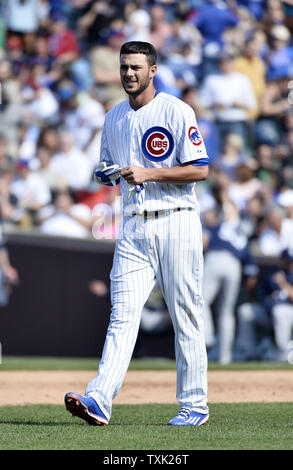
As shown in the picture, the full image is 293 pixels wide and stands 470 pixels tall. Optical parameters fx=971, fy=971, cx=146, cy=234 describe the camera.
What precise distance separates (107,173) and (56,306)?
22.6 feet

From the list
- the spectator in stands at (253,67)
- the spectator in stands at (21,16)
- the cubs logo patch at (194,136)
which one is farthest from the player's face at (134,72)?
the spectator in stands at (21,16)

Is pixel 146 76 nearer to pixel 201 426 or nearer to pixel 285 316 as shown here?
pixel 201 426

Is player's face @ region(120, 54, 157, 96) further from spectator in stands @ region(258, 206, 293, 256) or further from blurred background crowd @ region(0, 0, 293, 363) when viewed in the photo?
spectator in stands @ region(258, 206, 293, 256)

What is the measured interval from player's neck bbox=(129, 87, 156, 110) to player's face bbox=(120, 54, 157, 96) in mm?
48

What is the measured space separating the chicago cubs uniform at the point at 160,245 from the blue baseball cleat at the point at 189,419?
0.04 metres

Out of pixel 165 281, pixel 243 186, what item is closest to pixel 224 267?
pixel 243 186

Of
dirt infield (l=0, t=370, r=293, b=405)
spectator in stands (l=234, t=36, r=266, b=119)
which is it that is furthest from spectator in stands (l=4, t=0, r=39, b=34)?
dirt infield (l=0, t=370, r=293, b=405)

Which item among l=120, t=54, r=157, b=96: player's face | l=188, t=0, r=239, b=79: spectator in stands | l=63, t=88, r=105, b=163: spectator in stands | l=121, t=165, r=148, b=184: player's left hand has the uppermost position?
l=188, t=0, r=239, b=79: spectator in stands

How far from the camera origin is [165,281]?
5555 millimetres

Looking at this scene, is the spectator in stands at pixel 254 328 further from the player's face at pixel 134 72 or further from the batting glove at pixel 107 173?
the player's face at pixel 134 72

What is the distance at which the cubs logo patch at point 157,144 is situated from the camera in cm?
545

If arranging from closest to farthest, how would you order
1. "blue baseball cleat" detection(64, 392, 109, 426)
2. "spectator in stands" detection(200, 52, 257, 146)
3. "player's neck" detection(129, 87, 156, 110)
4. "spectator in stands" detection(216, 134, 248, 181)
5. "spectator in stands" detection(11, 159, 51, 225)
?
"blue baseball cleat" detection(64, 392, 109, 426) → "player's neck" detection(129, 87, 156, 110) → "spectator in stands" detection(11, 159, 51, 225) → "spectator in stands" detection(216, 134, 248, 181) → "spectator in stands" detection(200, 52, 257, 146)

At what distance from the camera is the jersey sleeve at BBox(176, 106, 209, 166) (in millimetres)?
5426

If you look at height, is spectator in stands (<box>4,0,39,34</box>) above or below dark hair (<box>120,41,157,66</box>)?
above
